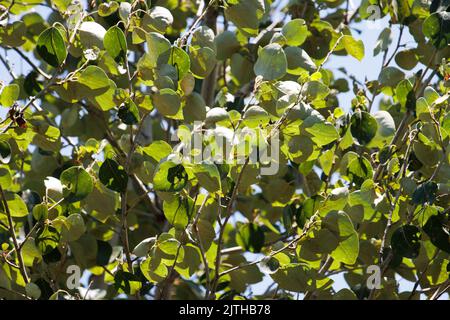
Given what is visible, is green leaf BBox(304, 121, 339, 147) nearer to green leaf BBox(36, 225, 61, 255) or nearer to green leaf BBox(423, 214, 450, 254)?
green leaf BBox(423, 214, 450, 254)

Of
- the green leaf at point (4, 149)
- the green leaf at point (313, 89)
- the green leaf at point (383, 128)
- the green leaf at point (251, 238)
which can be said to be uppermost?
the green leaf at point (313, 89)

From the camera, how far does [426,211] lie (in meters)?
2.09

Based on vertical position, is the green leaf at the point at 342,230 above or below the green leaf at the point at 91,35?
below

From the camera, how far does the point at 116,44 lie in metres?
2.06

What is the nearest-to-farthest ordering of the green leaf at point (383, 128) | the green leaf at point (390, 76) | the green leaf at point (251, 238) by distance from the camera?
the green leaf at point (383, 128) < the green leaf at point (390, 76) < the green leaf at point (251, 238)

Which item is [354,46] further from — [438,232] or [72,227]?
[72,227]

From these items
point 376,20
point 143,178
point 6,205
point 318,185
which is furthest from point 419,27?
point 6,205

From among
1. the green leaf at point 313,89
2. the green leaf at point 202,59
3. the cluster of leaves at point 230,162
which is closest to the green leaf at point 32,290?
the cluster of leaves at point 230,162

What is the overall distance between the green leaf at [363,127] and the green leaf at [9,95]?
2.56 ft

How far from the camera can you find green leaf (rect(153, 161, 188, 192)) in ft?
6.31

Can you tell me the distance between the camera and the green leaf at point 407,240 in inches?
84.7

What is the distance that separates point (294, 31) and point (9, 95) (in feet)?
2.33

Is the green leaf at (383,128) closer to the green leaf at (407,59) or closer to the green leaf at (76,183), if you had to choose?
the green leaf at (407,59)
